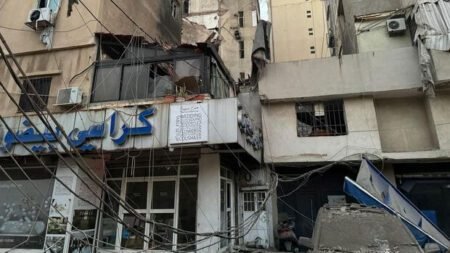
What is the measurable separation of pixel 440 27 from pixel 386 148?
14.2ft

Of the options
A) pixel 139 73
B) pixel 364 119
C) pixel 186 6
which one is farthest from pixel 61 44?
pixel 186 6

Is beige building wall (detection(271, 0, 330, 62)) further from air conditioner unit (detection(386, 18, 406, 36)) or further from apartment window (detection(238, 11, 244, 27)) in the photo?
air conditioner unit (detection(386, 18, 406, 36))

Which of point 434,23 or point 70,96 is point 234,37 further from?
point 70,96

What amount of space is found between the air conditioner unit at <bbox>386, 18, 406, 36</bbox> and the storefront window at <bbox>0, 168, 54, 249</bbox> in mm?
13145

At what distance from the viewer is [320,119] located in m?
11.3

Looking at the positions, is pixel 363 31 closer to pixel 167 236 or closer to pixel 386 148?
pixel 386 148

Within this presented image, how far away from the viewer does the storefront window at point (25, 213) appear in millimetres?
8984

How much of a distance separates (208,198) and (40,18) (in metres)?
8.65

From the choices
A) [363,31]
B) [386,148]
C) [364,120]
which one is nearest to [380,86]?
[364,120]

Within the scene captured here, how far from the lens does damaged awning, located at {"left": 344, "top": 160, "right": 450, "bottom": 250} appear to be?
7.85 meters

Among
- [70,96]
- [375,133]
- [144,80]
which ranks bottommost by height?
[375,133]

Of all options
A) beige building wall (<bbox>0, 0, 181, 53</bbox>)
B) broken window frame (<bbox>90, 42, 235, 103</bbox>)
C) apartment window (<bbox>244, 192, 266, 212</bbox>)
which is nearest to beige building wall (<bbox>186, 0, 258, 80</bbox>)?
beige building wall (<bbox>0, 0, 181, 53</bbox>)

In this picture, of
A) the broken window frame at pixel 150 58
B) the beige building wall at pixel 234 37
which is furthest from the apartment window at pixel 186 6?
the broken window frame at pixel 150 58

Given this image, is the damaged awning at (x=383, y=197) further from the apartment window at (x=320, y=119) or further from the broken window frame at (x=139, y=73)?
the broken window frame at (x=139, y=73)
